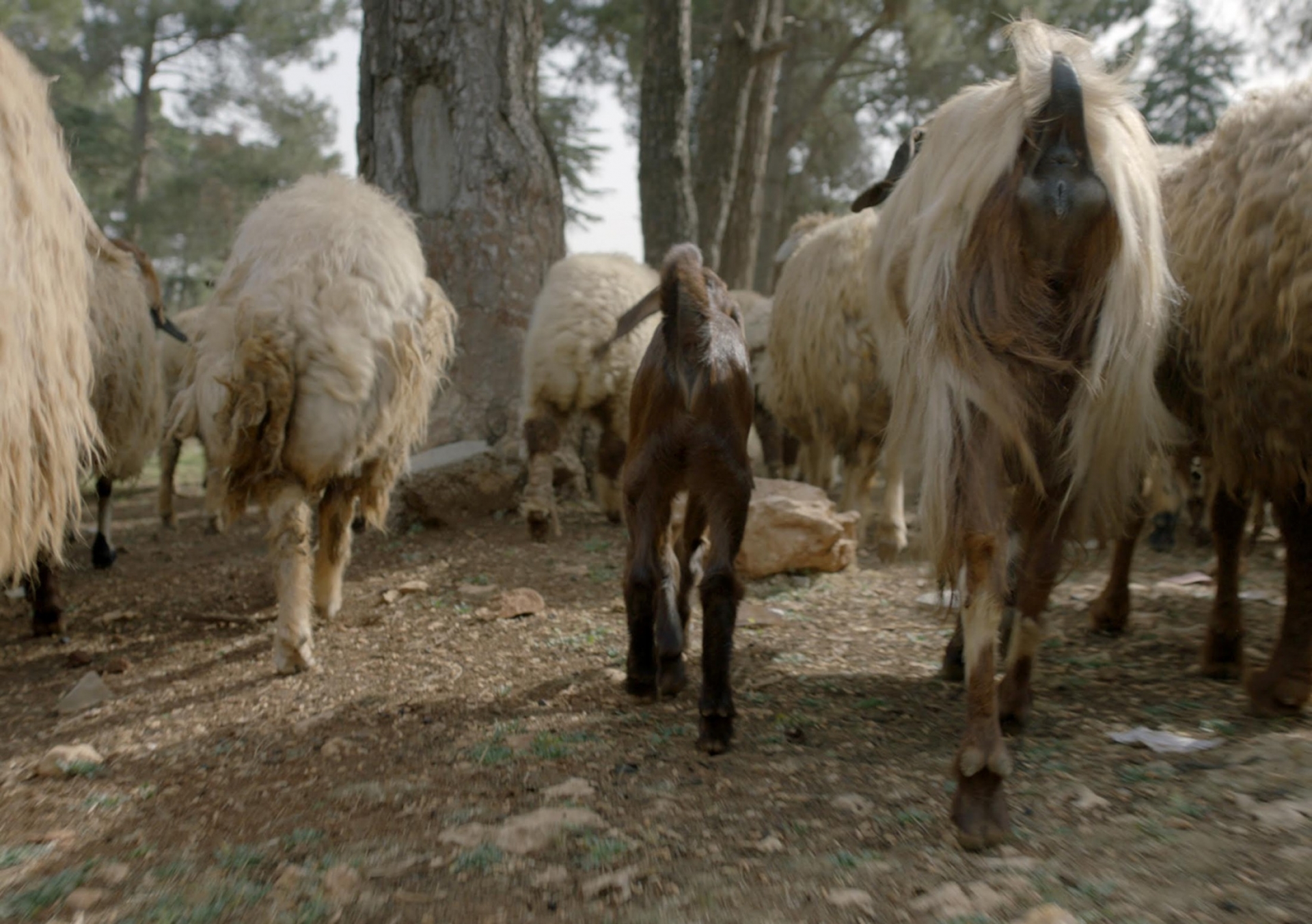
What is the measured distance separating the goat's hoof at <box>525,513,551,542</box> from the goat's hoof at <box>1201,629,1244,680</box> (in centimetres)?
384

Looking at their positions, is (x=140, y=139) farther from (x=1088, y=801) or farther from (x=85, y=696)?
(x=1088, y=801)

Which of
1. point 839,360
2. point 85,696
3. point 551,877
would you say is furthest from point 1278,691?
point 85,696

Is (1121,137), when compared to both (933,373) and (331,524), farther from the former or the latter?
(331,524)

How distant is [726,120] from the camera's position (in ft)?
32.4

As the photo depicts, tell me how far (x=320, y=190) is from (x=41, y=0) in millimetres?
11715

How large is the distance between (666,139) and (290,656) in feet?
19.7

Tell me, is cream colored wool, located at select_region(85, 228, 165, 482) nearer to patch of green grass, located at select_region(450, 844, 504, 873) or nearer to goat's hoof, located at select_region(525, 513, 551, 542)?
goat's hoof, located at select_region(525, 513, 551, 542)

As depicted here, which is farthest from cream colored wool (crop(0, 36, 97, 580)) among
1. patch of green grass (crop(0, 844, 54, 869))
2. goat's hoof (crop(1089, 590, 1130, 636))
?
goat's hoof (crop(1089, 590, 1130, 636))

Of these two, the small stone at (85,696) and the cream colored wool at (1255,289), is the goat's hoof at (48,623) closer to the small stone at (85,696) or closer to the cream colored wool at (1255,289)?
the small stone at (85,696)

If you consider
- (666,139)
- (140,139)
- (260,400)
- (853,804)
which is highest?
(140,139)

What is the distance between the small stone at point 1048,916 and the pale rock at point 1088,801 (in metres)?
0.66

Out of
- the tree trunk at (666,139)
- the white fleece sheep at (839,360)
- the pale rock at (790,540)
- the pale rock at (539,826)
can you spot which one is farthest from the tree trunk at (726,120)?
the pale rock at (539,826)

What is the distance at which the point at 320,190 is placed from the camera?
4.86m

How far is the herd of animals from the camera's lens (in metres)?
2.74
